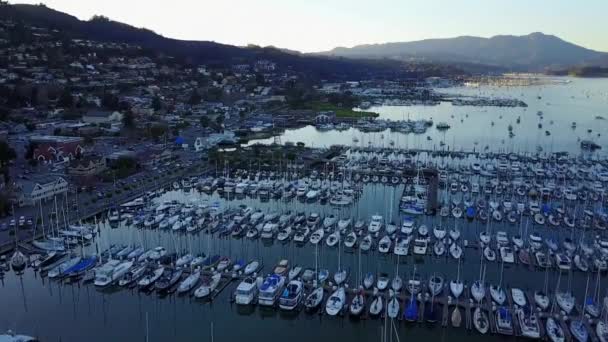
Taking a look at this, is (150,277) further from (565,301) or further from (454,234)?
(565,301)

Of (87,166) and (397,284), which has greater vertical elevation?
(87,166)

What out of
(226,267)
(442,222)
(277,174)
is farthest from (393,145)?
(226,267)

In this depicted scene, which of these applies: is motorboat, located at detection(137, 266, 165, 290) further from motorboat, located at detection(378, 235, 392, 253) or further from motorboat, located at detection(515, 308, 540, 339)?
motorboat, located at detection(515, 308, 540, 339)

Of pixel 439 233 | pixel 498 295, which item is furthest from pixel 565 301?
pixel 439 233

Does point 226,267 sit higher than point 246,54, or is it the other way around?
point 246,54

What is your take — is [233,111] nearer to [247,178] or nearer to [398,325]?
[247,178]

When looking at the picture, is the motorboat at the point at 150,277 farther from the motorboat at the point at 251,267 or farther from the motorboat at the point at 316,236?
the motorboat at the point at 316,236
